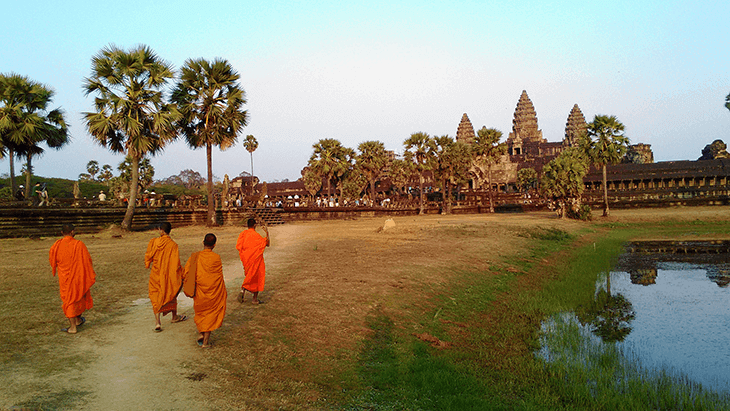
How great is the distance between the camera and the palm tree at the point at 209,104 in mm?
28359

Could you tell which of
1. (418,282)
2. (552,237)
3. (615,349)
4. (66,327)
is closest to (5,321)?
(66,327)

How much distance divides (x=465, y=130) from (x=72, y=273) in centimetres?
9277

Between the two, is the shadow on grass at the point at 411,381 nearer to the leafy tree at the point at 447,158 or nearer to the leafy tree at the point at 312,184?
the leafy tree at the point at 447,158

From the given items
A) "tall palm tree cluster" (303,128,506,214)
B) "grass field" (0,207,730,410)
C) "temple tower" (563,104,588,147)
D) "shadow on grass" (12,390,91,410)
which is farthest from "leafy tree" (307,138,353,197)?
"temple tower" (563,104,588,147)

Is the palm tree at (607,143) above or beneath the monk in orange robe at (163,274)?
above

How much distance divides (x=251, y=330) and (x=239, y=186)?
7463 centimetres

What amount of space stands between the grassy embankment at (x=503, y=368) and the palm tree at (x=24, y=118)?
78.9 feet

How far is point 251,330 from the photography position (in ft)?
23.2

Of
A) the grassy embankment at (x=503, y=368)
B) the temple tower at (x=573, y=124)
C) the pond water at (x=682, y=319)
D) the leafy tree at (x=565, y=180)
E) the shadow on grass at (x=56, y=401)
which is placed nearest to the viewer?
the shadow on grass at (x=56, y=401)

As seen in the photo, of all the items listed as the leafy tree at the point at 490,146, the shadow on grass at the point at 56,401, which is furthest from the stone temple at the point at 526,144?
the shadow on grass at the point at 56,401

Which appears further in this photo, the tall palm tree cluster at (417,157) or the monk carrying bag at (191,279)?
the tall palm tree cluster at (417,157)

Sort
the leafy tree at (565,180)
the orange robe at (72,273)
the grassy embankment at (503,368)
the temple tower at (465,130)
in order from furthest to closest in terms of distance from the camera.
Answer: the temple tower at (465,130)
the leafy tree at (565,180)
the orange robe at (72,273)
the grassy embankment at (503,368)

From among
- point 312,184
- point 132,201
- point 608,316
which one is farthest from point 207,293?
point 312,184

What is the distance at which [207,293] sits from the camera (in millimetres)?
6180
